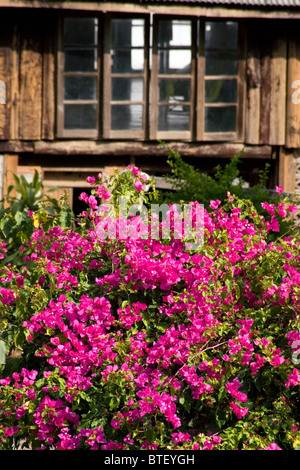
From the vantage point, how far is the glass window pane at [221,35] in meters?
12.2

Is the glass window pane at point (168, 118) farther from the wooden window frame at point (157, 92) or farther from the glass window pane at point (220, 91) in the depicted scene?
the glass window pane at point (220, 91)

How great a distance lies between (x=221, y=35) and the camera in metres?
12.3

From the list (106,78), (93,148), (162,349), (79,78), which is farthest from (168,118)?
(162,349)

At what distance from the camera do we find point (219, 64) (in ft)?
40.2

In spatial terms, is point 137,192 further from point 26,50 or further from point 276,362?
point 26,50

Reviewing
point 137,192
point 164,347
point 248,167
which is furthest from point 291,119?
point 164,347

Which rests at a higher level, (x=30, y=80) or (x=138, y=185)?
(x=30, y=80)

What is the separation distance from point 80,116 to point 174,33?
6.41 feet

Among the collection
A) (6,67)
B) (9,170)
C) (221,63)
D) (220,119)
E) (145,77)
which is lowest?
(9,170)

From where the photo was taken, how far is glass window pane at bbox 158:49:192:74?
12141 mm

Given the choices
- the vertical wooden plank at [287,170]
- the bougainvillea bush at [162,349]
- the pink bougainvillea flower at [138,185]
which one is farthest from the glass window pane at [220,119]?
the bougainvillea bush at [162,349]

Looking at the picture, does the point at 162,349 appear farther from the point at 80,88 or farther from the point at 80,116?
the point at 80,88

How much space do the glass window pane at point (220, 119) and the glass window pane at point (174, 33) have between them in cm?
113
